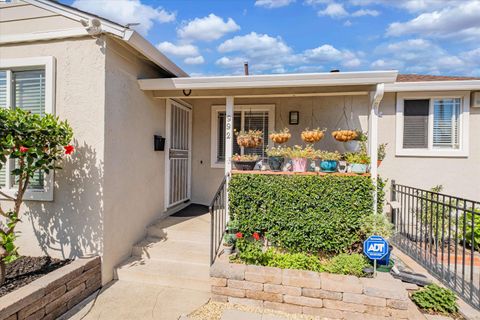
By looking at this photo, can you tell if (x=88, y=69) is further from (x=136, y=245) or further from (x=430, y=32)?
(x=430, y=32)

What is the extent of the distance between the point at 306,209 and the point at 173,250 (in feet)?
7.69

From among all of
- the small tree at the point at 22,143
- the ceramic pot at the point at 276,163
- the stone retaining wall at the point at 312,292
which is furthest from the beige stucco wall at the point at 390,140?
the small tree at the point at 22,143

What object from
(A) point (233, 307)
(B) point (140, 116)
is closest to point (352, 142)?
(A) point (233, 307)

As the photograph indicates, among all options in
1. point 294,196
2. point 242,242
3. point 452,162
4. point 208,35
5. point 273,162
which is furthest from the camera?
point 208,35

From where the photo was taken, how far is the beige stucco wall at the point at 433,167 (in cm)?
549

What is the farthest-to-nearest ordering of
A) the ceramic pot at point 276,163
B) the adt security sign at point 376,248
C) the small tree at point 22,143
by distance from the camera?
the ceramic pot at point 276,163
the adt security sign at point 376,248
the small tree at point 22,143

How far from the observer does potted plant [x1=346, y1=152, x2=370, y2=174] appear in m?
4.05

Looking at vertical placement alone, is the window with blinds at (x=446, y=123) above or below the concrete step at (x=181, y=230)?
above

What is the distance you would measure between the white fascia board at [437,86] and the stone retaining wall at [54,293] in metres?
6.42

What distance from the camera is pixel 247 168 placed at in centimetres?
438

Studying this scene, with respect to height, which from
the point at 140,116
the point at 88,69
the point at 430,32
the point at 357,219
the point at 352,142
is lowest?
the point at 357,219

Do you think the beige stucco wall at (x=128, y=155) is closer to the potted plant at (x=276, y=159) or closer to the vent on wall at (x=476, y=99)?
the potted plant at (x=276, y=159)

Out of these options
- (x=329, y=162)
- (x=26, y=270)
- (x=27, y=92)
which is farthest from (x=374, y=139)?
(x=27, y=92)

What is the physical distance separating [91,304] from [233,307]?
6.20ft
